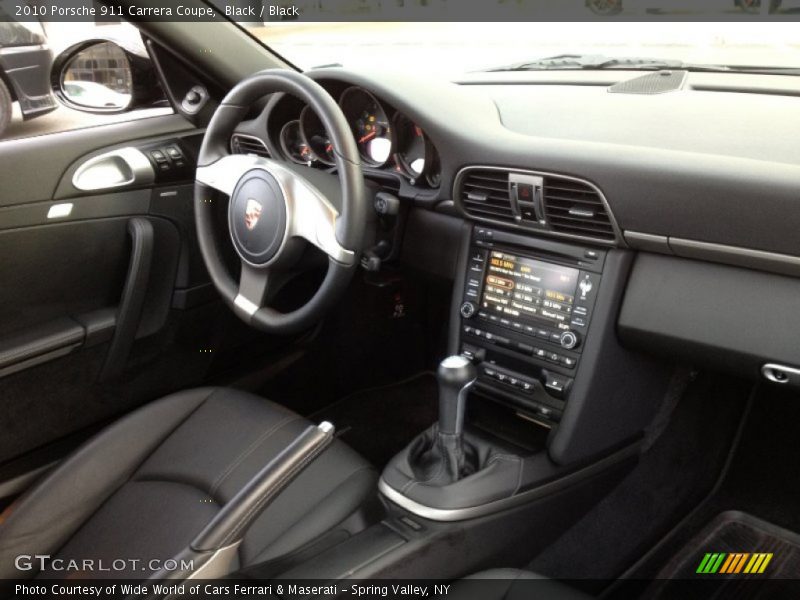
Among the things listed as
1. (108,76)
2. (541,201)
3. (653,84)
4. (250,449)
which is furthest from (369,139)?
(108,76)

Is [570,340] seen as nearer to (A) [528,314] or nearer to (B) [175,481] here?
(A) [528,314]

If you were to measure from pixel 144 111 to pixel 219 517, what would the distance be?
1.34 m

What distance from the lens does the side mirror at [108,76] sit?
6.95 feet

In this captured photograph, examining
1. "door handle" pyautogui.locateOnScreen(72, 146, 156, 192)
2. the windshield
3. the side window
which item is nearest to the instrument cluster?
the windshield

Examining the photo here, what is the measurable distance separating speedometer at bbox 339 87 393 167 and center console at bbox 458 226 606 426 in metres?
0.31

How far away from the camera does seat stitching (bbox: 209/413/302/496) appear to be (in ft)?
4.80

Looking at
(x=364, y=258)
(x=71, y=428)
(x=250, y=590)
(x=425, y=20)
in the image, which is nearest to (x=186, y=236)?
(x=71, y=428)

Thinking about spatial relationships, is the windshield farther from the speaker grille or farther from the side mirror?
the side mirror

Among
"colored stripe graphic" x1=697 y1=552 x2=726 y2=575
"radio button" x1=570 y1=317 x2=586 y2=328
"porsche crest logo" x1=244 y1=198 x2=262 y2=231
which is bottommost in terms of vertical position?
"colored stripe graphic" x1=697 y1=552 x2=726 y2=575

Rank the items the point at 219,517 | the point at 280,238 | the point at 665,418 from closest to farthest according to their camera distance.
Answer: the point at 219,517
the point at 280,238
the point at 665,418

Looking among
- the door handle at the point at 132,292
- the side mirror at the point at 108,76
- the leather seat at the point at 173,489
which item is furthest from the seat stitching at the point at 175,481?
the side mirror at the point at 108,76

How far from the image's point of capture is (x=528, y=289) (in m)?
1.55

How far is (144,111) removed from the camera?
2135 millimetres

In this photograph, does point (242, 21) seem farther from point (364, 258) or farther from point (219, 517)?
point (219, 517)
